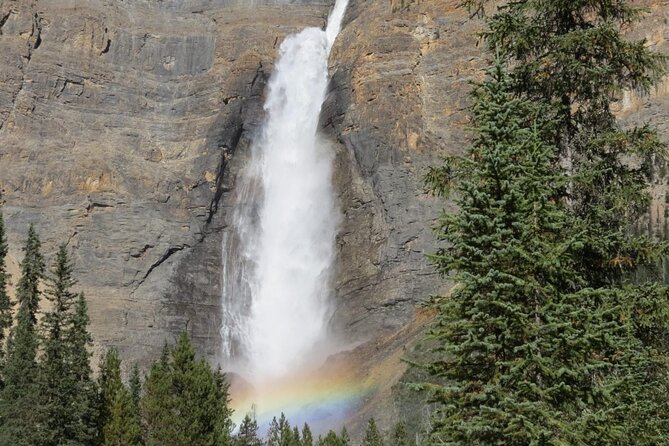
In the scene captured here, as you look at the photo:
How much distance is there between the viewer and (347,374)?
78250 millimetres

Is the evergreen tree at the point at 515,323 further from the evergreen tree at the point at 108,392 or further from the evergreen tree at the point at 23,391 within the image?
the evergreen tree at the point at 108,392

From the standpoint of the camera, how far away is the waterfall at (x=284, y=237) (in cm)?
8750

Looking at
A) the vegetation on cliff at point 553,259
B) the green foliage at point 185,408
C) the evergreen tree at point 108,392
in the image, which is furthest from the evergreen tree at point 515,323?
the evergreen tree at point 108,392

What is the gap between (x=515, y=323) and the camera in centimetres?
978

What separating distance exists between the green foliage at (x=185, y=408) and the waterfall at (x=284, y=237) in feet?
160

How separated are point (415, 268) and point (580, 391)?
74.7 metres

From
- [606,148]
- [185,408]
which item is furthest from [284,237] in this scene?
[606,148]

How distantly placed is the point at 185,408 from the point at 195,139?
72.6 metres

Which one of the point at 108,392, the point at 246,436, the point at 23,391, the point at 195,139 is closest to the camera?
the point at 23,391

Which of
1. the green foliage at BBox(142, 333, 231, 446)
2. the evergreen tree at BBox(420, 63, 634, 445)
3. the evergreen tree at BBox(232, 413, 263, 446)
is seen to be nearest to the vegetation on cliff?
the evergreen tree at BBox(420, 63, 634, 445)

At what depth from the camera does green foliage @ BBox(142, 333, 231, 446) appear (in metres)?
32.7

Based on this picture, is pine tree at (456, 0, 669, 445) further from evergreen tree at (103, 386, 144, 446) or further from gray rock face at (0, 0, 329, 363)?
gray rock face at (0, 0, 329, 363)

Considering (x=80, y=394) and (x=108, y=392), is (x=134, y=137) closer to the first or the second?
(x=108, y=392)

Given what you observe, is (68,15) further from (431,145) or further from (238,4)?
(431,145)
